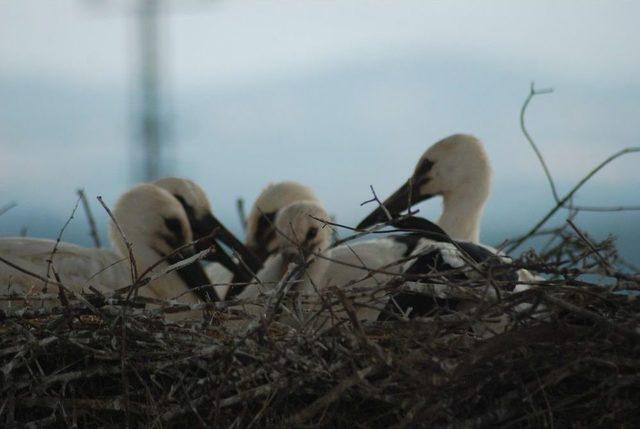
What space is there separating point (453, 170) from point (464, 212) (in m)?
0.22

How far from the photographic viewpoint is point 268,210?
633cm

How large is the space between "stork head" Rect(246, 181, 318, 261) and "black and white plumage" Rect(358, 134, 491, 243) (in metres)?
0.70

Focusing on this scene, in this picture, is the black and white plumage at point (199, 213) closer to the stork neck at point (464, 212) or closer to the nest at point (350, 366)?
the stork neck at point (464, 212)

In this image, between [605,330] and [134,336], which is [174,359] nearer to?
[134,336]

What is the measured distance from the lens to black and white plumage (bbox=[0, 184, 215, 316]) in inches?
192

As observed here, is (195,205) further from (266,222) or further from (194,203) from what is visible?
(266,222)

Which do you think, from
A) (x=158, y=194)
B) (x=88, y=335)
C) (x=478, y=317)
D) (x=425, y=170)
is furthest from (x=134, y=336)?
(x=425, y=170)

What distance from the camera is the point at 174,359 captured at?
2.89 metres

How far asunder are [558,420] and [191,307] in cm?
96

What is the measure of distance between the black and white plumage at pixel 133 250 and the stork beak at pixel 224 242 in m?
0.17

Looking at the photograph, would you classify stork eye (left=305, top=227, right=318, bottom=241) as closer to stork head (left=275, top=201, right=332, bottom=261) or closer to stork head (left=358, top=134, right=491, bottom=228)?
stork head (left=275, top=201, right=332, bottom=261)

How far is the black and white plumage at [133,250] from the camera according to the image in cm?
487

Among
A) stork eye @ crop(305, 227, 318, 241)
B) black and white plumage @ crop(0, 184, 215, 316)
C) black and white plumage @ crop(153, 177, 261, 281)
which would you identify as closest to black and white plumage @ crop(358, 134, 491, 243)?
black and white plumage @ crop(153, 177, 261, 281)

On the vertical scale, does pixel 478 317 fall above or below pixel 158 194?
above
